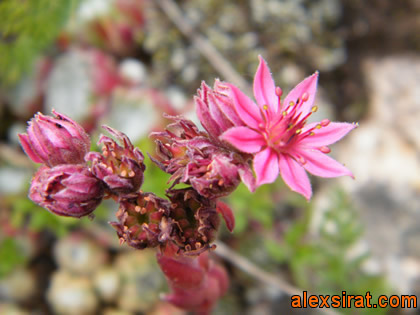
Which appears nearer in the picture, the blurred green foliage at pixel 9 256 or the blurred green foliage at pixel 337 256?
the blurred green foliage at pixel 337 256

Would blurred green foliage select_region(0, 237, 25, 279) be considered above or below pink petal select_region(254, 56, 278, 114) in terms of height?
below

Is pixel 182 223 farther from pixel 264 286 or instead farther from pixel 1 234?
pixel 1 234

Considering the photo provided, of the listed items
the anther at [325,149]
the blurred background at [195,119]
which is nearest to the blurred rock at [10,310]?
the blurred background at [195,119]

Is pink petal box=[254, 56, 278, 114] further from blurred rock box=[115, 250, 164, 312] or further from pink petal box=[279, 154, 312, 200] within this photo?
blurred rock box=[115, 250, 164, 312]

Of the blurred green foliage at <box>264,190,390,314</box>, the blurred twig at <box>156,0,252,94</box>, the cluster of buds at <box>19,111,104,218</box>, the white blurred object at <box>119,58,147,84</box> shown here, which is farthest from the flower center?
the white blurred object at <box>119,58,147,84</box>

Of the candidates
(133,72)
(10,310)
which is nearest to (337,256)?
(133,72)

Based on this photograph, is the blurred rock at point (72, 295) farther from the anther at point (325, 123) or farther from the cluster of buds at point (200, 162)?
the anther at point (325, 123)
